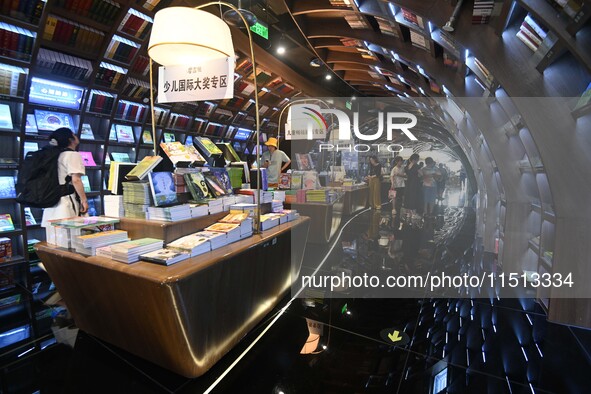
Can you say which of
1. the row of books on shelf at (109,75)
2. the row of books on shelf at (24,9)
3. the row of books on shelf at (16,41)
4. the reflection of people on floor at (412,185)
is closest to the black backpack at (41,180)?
the row of books on shelf at (16,41)

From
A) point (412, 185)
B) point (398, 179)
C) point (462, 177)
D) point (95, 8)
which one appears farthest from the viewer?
point (462, 177)

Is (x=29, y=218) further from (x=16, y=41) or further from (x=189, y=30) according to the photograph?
(x=189, y=30)

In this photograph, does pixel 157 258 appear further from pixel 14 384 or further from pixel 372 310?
pixel 372 310

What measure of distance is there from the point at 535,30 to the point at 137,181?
9.68 ft

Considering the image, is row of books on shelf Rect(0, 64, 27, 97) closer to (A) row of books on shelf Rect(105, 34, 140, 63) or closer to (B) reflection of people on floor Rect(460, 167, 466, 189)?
(A) row of books on shelf Rect(105, 34, 140, 63)

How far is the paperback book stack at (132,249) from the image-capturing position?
5.58ft

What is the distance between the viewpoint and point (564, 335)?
231 cm

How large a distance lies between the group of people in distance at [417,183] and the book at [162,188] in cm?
530

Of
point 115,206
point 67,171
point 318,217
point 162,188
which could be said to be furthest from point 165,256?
point 318,217

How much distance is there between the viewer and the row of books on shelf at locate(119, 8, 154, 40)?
13.4 ft

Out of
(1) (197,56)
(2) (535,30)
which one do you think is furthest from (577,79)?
(1) (197,56)

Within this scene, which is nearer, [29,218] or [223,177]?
[223,177]

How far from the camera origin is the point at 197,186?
2.38 metres

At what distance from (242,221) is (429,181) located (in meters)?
5.11
